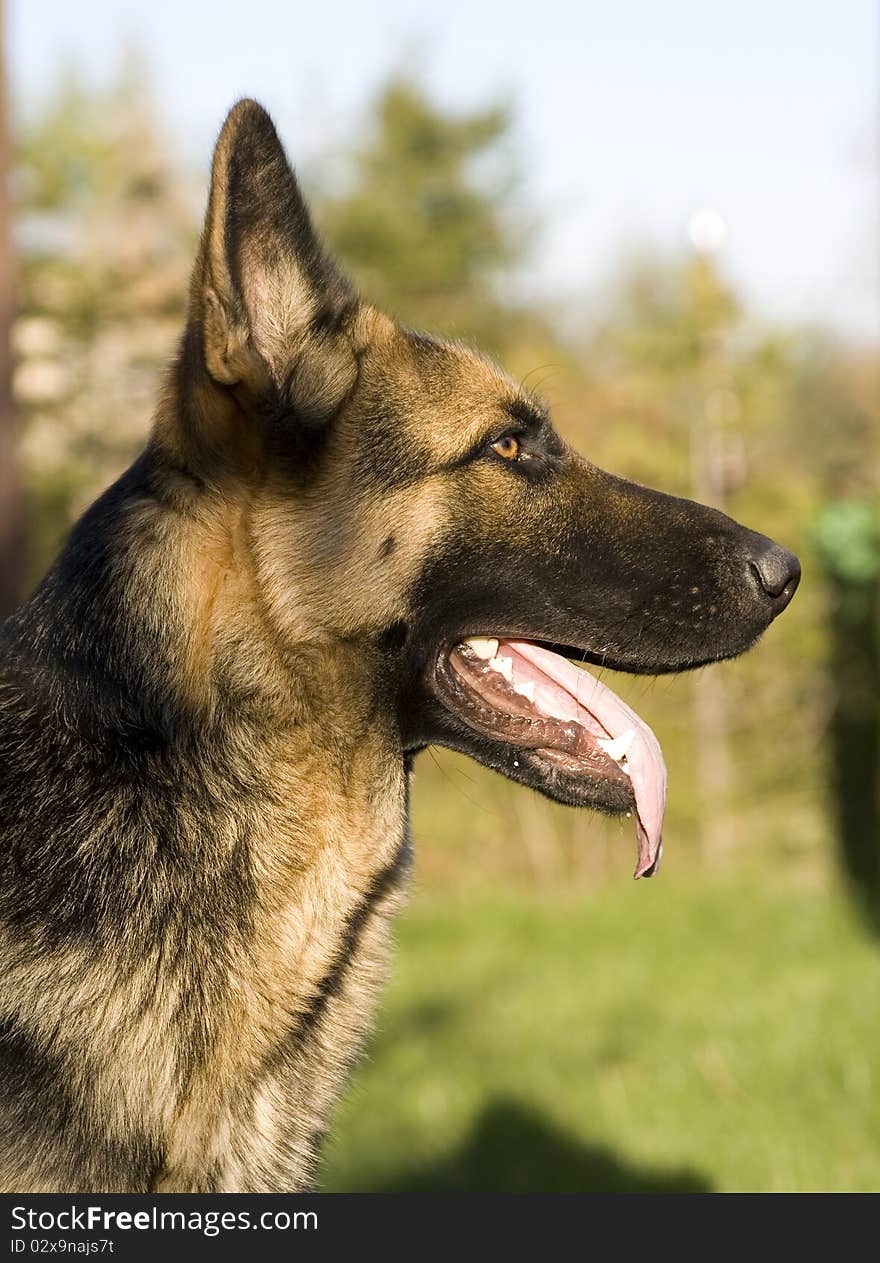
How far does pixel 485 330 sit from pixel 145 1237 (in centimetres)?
1482

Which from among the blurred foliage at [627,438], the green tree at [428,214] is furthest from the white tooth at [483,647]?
the green tree at [428,214]

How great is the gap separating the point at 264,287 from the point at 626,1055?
4.44m

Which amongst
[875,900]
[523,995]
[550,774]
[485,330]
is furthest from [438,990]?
[485,330]

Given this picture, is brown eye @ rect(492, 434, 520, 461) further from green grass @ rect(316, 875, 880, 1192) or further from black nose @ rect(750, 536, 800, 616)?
green grass @ rect(316, 875, 880, 1192)

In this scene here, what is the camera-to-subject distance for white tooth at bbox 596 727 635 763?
9.70ft

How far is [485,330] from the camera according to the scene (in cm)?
1642

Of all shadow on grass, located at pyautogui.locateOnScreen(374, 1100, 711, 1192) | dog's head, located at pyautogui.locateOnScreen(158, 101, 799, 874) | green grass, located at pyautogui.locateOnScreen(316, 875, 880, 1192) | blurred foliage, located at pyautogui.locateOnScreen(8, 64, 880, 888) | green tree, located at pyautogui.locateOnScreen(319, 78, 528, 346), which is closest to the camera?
dog's head, located at pyautogui.locateOnScreen(158, 101, 799, 874)

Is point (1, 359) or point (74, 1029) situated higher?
point (74, 1029)

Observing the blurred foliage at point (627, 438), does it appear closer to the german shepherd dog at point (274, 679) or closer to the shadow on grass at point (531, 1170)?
the shadow on grass at point (531, 1170)

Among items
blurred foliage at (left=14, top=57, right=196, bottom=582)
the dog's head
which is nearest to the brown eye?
the dog's head

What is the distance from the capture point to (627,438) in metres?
10.1

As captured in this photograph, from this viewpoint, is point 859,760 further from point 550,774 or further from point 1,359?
point 550,774

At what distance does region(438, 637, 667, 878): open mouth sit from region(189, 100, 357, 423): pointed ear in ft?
2.17

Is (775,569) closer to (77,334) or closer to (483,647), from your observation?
(483,647)
